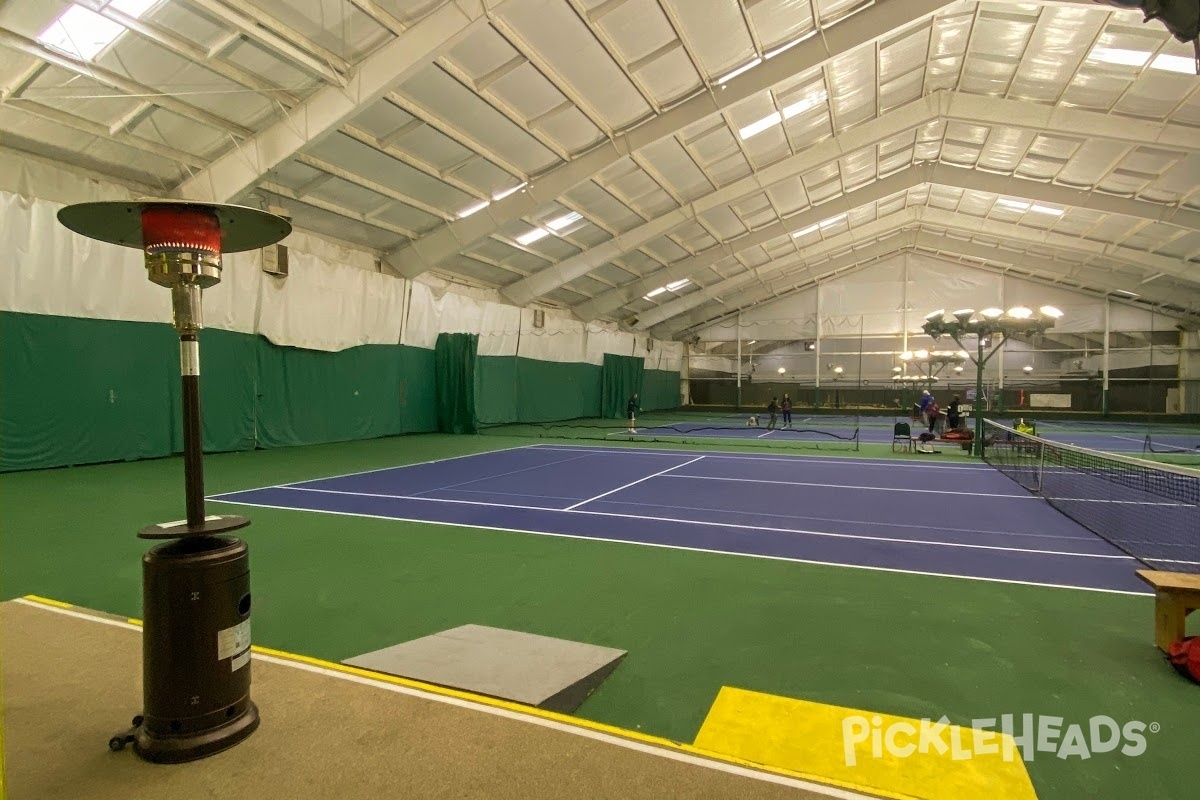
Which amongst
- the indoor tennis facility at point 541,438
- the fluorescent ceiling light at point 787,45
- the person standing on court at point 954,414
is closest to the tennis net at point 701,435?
the indoor tennis facility at point 541,438

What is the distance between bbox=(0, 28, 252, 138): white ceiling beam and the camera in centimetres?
799

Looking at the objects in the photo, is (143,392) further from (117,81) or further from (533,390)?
(533,390)

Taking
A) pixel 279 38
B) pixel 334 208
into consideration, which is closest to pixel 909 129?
pixel 334 208

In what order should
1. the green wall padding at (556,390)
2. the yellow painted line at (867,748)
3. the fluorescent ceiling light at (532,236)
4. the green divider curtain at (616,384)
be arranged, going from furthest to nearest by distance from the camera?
the green divider curtain at (616,384), the green wall padding at (556,390), the fluorescent ceiling light at (532,236), the yellow painted line at (867,748)

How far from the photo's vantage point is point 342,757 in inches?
77.1

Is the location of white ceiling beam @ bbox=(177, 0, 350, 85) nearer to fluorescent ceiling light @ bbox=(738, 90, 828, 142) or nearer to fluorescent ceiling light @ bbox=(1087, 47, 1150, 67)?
fluorescent ceiling light @ bbox=(738, 90, 828, 142)

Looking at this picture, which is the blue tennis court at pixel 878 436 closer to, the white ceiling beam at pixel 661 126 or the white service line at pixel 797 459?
the white service line at pixel 797 459

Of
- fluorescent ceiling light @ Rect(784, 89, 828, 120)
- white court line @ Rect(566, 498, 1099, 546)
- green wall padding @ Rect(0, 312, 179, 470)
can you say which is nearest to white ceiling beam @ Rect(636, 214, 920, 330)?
fluorescent ceiling light @ Rect(784, 89, 828, 120)

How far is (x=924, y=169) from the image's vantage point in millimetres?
21562

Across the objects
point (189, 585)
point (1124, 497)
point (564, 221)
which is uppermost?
point (564, 221)

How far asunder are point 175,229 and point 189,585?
116cm

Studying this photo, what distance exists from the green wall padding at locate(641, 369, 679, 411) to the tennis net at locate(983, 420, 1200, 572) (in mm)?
20794

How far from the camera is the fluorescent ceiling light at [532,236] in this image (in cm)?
1888

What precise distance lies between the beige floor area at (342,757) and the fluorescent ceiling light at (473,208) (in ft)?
49.2
